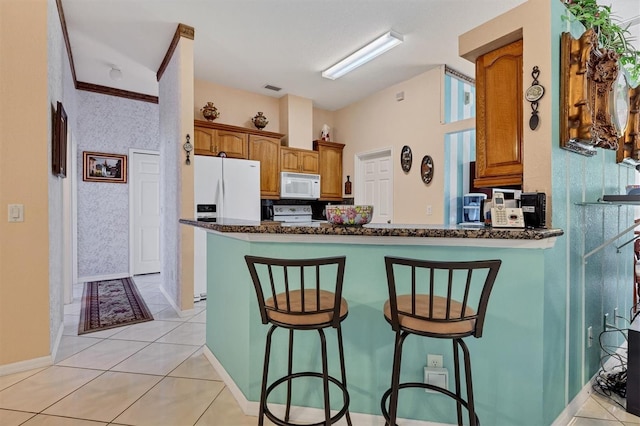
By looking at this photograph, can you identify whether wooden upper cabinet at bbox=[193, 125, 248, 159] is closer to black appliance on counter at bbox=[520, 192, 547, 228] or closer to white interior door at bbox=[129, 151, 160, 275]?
white interior door at bbox=[129, 151, 160, 275]

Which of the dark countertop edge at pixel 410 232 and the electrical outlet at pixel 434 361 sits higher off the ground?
the dark countertop edge at pixel 410 232

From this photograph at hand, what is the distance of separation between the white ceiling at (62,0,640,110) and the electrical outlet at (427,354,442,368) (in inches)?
114

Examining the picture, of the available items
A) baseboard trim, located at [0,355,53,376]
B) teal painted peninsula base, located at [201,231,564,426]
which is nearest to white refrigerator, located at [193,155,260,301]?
baseboard trim, located at [0,355,53,376]

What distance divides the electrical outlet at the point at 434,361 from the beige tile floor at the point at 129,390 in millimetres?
465

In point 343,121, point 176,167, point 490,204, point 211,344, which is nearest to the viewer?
point 490,204

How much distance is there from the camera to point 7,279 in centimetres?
218

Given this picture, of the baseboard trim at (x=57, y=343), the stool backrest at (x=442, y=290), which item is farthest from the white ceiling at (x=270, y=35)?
the baseboard trim at (x=57, y=343)

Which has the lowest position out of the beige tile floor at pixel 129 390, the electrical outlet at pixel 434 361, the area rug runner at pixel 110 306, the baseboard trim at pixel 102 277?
the beige tile floor at pixel 129 390

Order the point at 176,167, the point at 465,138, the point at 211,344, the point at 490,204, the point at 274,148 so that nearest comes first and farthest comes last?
the point at 490,204 → the point at 211,344 → the point at 176,167 → the point at 465,138 → the point at 274,148

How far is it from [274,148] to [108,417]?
3945 millimetres

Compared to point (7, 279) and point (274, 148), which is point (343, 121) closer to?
point (274, 148)

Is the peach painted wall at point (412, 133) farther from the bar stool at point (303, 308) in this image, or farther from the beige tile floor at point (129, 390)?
the bar stool at point (303, 308)

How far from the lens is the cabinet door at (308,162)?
213 inches

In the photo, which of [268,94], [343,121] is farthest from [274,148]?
[343,121]
